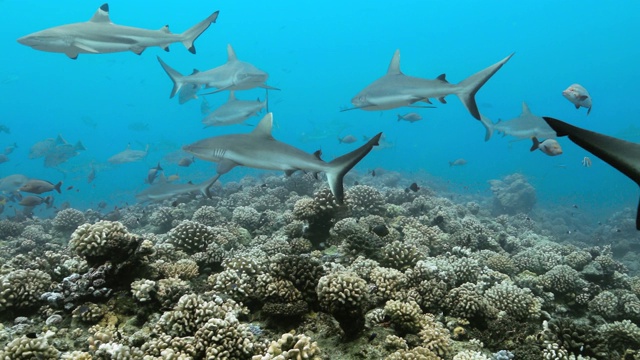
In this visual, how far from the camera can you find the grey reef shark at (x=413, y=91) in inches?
248

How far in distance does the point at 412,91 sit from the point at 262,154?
331 centimetres

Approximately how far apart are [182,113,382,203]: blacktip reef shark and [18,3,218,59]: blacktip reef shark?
3.07 meters

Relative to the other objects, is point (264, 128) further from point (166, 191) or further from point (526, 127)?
point (526, 127)

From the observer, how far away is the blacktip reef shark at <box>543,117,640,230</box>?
1.36 meters

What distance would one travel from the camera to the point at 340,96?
196500 millimetres

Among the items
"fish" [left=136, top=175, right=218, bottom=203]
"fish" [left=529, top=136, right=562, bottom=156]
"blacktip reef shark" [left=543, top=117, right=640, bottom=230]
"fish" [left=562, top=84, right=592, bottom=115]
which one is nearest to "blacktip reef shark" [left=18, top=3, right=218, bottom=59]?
"fish" [left=136, top=175, right=218, bottom=203]

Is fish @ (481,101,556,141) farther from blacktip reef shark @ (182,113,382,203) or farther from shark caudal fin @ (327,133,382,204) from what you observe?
shark caudal fin @ (327,133,382,204)

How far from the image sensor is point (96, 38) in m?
7.27

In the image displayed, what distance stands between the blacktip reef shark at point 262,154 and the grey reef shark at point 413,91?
1476mm

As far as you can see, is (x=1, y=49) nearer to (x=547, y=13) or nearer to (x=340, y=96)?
(x=340, y=96)

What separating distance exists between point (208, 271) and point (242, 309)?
A: 1.78 meters

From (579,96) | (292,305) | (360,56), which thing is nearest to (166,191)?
(292,305)

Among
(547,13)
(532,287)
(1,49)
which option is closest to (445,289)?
(532,287)

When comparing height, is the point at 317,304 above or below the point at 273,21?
below
